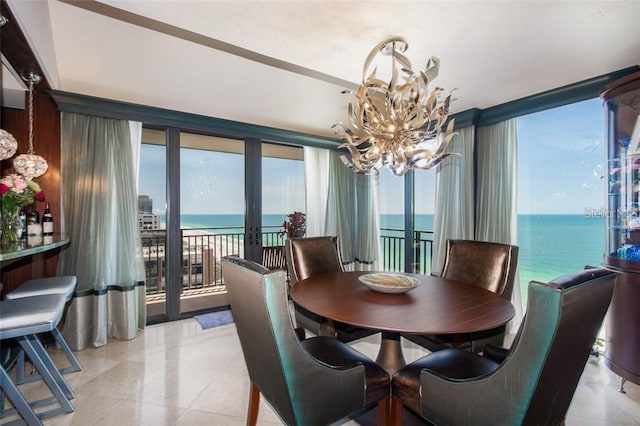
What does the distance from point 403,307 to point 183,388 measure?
69.5 inches

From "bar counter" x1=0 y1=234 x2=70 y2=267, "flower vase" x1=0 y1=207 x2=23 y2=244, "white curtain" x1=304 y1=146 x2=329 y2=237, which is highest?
"white curtain" x1=304 y1=146 x2=329 y2=237

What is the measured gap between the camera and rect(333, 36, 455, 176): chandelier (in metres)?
1.79

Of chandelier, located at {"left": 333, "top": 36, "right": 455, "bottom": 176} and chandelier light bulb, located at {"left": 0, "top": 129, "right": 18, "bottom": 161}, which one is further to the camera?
chandelier light bulb, located at {"left": 0, "top": 129, "right": 18, "bottom": 161}

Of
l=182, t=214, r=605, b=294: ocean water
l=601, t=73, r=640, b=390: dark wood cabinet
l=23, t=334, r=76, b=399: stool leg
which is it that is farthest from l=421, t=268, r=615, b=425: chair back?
l=23, t=334, r=76, b=399: stool leg

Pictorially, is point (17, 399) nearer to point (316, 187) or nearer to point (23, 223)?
point (23, 223)

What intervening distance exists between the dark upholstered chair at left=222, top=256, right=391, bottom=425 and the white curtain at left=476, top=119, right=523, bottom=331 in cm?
238

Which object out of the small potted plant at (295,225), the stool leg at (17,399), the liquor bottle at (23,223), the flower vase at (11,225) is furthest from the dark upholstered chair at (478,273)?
the liquor bottle at (23,223)

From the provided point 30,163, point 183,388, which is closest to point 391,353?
point 183,388

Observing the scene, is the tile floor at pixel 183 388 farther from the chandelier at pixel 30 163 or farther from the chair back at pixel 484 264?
the chandelier at pixel 30 163

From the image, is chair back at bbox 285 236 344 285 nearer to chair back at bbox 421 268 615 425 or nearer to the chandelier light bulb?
chair back at bbox 421 268 615 425

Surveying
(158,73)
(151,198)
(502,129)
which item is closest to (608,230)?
(502,129)

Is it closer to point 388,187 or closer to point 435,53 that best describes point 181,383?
Answer: point 435,53

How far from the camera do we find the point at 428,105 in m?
1.84

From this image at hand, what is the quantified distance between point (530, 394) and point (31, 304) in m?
2.59
